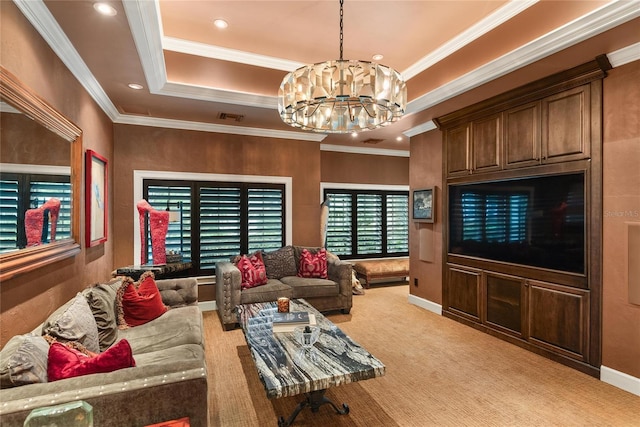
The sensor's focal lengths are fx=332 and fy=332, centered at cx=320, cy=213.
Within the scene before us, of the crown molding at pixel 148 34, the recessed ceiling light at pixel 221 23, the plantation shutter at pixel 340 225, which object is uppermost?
the recessed ceiling light at pixel 221 23

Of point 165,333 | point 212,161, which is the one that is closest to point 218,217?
point 212,161

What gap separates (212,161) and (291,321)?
Answer: 10.3 ft

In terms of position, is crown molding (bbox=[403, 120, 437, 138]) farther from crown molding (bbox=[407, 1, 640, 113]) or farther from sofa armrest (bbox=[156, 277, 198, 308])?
Result: sofa armrest (bbox=[156, 277, 198, 308])

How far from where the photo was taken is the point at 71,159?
9.19 ft

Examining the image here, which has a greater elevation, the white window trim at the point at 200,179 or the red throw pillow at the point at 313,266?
the white window trim at the point at 200,179

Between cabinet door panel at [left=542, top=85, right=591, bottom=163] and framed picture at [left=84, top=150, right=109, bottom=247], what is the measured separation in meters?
4.55

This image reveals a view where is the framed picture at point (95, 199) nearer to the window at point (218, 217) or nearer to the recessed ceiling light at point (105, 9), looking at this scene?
the window at point (218, 217)

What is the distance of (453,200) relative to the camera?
4598mm

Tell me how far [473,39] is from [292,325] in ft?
10.3

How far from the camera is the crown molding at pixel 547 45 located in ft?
7.72

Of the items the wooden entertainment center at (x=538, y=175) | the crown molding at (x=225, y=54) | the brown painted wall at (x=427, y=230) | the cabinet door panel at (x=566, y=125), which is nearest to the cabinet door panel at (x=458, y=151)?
the wooden entertainment center at (x=538, y=175)

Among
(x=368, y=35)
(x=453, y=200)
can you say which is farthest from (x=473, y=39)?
(x=453, y=200)

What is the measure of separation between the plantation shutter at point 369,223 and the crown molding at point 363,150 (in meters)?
0.91

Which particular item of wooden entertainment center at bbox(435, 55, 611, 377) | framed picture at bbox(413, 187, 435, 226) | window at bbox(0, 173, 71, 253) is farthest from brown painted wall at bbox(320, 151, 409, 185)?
window at bbox(0, 173, 71, 253)
